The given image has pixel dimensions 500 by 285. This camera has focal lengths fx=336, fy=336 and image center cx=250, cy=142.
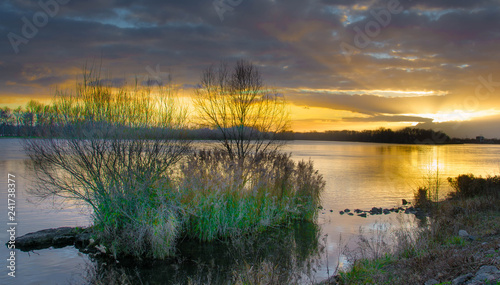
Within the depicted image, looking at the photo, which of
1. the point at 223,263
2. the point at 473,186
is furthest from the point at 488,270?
the point at 473,186

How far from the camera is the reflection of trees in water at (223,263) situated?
8.88 meters

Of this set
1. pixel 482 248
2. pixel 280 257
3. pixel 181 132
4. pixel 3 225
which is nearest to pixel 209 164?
pixel 181 132

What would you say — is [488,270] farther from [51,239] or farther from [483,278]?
[51,239]

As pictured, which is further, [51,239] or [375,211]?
[375,211]

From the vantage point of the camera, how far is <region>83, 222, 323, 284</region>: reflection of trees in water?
8875mm

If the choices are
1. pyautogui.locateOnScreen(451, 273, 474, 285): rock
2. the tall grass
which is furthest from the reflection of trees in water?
pyautogui.locateOnScreen(451, 273, 474, 285): rock

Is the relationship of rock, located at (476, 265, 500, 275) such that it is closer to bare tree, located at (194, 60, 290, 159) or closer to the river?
the river

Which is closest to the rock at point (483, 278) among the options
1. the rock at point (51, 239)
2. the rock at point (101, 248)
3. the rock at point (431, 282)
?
the rock at point (431, 282)

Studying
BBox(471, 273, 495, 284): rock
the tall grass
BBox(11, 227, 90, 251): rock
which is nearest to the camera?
BBox(471, 273, 495, 284): rock

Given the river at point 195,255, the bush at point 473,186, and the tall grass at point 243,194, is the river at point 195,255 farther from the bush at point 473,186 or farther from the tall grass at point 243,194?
the bush at point 473,186

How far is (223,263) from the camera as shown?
33.9ft

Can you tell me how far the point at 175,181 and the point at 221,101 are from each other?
12.6m

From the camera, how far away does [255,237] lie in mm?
12688

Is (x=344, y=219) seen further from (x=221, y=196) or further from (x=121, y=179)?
(x=121, y=179)
